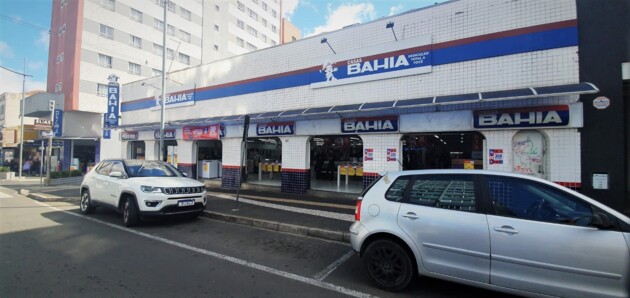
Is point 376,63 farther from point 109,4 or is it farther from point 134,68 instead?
point 109,4

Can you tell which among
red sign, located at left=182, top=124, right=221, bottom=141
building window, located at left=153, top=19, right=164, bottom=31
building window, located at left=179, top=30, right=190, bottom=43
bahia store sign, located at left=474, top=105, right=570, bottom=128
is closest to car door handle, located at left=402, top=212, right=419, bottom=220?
bahia store sign, located at left=474, top=105, right=570, bottom=128

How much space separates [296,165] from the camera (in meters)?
11.6

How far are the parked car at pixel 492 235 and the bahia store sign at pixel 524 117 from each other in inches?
199

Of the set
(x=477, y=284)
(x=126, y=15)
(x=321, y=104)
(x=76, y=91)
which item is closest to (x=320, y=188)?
(x=321, y=104)

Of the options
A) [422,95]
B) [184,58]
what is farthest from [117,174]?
[184,58]

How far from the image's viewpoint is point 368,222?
401cm

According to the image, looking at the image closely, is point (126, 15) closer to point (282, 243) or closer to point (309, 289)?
point (282, 243)

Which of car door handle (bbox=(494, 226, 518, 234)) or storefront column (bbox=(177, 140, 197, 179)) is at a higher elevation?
storefront column (bbox=(177, 140, 197, 179))

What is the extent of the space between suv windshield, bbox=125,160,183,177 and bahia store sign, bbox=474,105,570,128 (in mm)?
8794

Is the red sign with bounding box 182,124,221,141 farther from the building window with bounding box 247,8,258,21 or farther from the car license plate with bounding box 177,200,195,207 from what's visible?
the building window with bounding box 247,8,258,21

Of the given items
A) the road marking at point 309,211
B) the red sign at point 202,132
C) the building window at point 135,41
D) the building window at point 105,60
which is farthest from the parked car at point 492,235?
the building window at point 135,41

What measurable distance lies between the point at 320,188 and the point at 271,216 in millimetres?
4122

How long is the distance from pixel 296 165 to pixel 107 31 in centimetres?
2724

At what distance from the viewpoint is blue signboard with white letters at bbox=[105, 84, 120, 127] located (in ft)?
59.1
